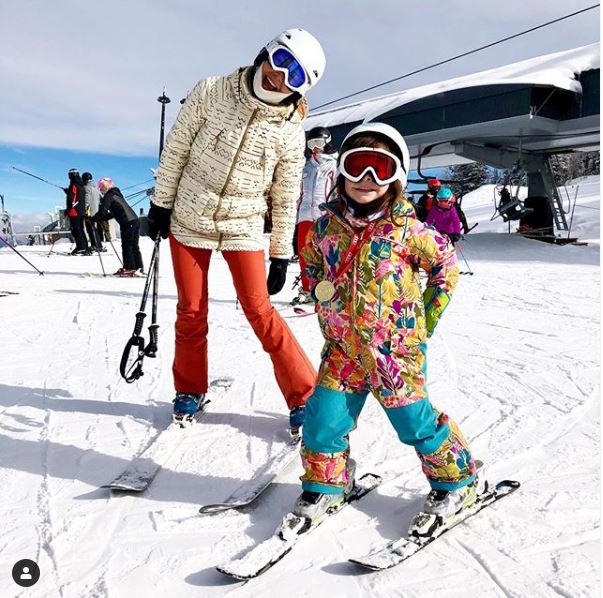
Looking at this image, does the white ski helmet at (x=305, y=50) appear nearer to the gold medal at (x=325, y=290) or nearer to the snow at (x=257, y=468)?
the gold medal at (x=325, y=290)

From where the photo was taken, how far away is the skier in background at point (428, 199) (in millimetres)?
10250

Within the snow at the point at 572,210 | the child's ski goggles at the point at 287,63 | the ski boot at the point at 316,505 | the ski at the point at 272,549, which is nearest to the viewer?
the ski at the point at 272,549

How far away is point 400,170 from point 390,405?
854mm

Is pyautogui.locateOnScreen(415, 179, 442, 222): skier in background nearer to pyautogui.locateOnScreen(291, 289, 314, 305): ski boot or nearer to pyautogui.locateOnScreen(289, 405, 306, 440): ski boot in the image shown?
pyautogui.locateOnScreen(291, 289, 314, 305): ski boot

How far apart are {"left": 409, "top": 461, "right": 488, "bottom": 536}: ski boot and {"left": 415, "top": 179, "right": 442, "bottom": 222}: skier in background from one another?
313 inches

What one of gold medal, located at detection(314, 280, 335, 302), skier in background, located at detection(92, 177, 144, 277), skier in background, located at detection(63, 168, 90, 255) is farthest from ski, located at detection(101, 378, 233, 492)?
skier in background, located at detection(63, 168, 90, 255)

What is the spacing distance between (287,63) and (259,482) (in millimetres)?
1850

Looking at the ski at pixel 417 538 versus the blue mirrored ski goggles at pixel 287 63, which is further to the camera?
the blue mirrored ski goggles at pixel 287 63

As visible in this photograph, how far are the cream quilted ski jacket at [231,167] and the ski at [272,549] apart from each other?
1.41 meters

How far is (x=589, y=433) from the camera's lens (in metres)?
2.84

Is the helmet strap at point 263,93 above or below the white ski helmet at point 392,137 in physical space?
above

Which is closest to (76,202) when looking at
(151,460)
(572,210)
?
(151,460)

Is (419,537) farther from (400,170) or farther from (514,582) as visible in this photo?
(400,170)

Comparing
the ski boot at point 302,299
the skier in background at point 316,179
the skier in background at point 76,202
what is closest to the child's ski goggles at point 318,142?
the skier in background at point 316,179
